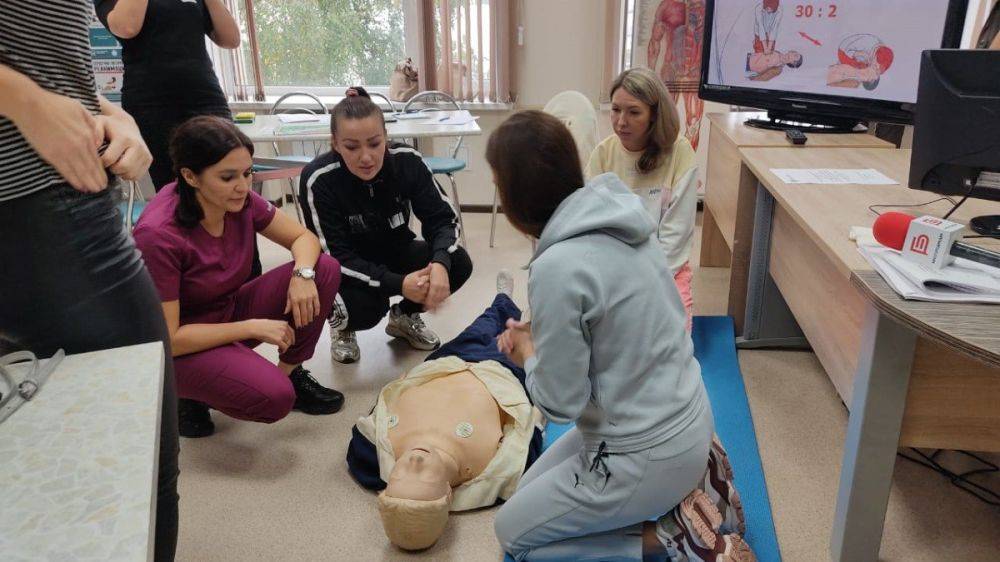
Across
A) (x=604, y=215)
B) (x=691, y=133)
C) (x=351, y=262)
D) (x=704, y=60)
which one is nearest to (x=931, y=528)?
(x=604, y=215)

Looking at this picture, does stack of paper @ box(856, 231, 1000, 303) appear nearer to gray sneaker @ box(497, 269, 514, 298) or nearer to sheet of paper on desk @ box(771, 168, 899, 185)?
sheet of paper on desk @ box(771, 168, 899, 185)

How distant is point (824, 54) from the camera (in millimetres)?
2803

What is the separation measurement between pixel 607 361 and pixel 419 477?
54cm

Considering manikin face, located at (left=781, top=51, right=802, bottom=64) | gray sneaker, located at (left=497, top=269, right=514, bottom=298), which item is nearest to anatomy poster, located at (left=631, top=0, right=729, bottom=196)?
manikin face, located at (left=781, top=51, right=802, bottom=64)

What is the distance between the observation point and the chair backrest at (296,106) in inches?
157

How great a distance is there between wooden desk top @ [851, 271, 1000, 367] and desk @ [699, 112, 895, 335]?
135cm

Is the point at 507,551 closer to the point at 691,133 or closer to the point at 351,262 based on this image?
the point at 351,262

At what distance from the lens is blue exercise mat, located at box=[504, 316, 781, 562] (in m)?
1.61

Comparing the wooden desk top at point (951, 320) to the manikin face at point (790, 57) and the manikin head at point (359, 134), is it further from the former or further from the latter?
the manikin face at point (790, 57)

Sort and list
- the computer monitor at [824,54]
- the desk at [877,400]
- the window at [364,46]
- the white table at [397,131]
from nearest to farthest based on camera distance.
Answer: the desk at [877,400], the computer monitor at [824,54], the white table at [397,131], the window at [364,46]

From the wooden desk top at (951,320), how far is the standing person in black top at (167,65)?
2.12 meters

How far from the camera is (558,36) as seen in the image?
4.13 m

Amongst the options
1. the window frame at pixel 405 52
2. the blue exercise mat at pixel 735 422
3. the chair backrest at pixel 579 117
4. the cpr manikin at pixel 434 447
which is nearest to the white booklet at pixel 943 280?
the blue exercise mat at pixel 735 422

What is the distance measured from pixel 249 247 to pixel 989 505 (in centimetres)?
198
